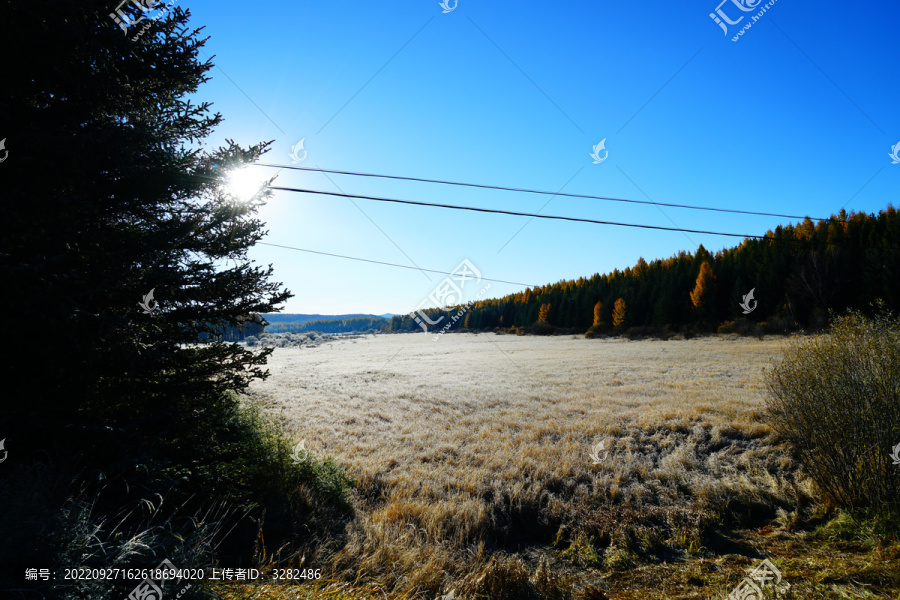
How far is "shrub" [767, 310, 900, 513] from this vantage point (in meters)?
6.14

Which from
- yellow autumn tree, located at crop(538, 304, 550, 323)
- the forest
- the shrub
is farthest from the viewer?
yellow autumn tree, located at crop(538, 304, 550, 323)

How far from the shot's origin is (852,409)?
6559mm

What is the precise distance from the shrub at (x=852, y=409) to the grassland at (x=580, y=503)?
81 cm

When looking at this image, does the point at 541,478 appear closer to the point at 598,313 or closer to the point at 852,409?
the point at 852,409

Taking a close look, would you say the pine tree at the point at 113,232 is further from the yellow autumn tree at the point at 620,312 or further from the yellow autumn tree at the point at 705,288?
the yellow autumn tree at the point at 620,312

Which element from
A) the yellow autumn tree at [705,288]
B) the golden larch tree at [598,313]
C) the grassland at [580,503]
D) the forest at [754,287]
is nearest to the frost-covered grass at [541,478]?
the grassland at [580,503]

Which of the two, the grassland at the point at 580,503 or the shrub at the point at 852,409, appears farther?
the shrub at the point at 852,409

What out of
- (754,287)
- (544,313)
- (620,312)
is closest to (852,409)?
(754,287)

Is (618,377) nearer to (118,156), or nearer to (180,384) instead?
(180,384)

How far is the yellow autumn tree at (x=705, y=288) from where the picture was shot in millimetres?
58031

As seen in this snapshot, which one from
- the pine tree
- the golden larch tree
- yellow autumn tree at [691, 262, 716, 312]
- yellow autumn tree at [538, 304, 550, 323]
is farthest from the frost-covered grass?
yellow autumn tree at [538, 304, 550, 323]

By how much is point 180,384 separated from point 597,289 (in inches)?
3217

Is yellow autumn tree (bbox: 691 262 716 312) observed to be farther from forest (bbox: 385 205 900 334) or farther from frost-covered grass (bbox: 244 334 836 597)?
frost-covered grass (bbox: 244 334 836 597)

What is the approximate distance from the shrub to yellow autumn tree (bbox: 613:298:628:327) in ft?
211
